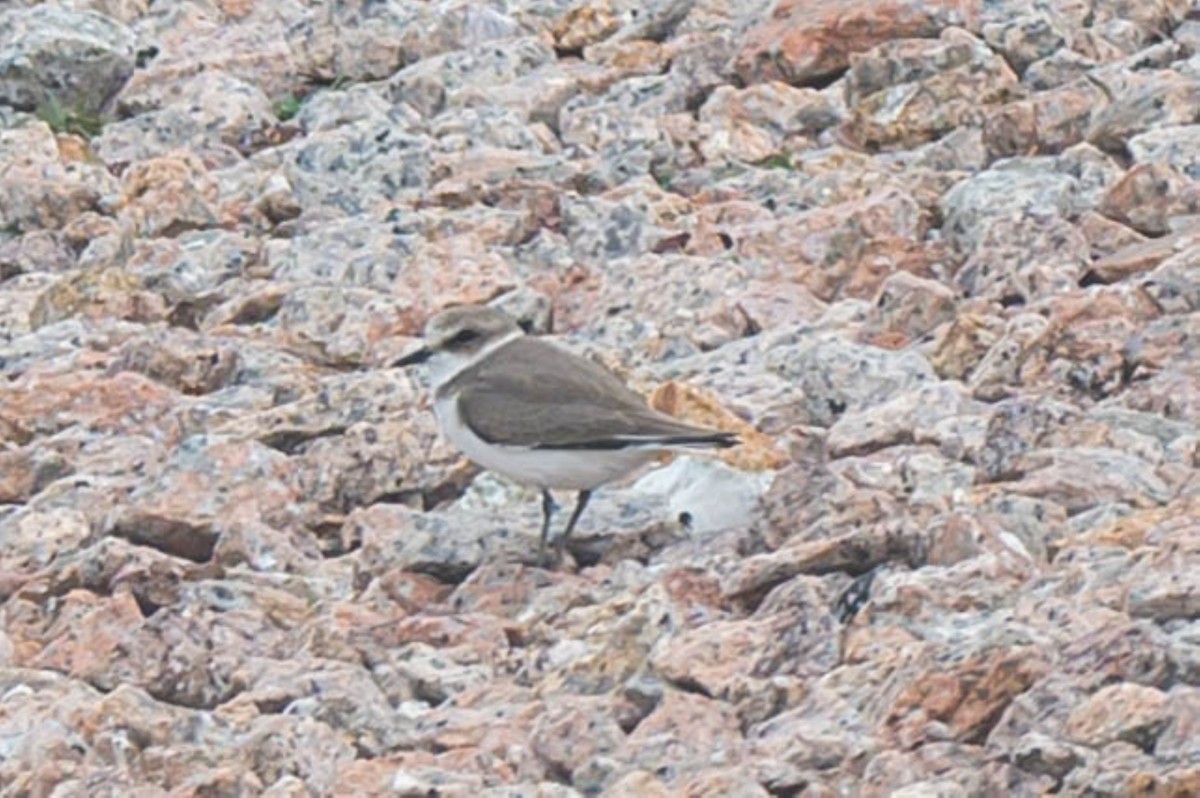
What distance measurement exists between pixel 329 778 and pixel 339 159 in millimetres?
5847

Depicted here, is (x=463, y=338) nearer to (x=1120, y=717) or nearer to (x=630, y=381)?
(x=630, y=381)

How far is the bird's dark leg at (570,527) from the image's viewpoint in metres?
9.31

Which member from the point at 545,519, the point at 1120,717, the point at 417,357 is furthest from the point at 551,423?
the point at 1120,717

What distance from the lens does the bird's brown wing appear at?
9281mm

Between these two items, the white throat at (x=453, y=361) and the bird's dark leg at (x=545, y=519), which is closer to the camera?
the bird's dark leg at (x=545, y=519)

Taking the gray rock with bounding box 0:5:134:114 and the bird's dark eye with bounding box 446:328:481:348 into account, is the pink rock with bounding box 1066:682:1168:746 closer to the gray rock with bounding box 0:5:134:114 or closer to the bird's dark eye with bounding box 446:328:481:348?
the bird's dark eye with bounding box 446:328:481:348

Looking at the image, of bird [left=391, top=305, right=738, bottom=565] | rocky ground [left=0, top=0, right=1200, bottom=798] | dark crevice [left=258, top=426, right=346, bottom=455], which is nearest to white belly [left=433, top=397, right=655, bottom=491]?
bird [left=391, top=305, right=738, bottom=565]

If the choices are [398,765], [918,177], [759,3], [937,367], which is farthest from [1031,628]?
[759,3]

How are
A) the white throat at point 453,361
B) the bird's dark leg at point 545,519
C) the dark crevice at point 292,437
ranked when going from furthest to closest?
the dark crevice at point 292,437, the white throat at point 453,361, the bird's dark leg at point 545,519

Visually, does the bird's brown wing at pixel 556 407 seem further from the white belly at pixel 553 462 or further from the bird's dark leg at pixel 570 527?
the bird's dark leg at pixel 570 527

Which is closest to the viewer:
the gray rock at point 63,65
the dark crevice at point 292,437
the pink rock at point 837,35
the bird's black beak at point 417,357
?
the bird's black beak at point 417,357

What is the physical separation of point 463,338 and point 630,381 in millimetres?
770

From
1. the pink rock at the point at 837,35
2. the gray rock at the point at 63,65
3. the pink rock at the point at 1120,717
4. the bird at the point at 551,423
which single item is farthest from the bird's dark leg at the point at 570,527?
the gray rock at the point at 63,65

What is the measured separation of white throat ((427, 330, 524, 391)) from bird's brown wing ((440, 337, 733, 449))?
0.09m
